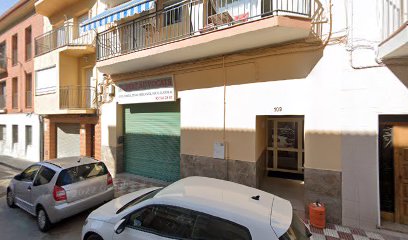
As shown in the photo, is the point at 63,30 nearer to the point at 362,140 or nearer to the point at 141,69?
the point at 141,69

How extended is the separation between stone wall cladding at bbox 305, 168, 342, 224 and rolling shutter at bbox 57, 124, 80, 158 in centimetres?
974

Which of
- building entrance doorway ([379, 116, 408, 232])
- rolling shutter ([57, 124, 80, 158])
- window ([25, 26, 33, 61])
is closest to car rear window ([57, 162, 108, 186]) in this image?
rolling shutter ([57, 124, 80, 158])

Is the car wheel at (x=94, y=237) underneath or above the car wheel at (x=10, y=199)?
above

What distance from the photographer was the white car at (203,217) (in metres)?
2.50

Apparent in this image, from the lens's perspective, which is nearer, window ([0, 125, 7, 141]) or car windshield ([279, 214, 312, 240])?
car windshield ([279, 214, 312, 240])

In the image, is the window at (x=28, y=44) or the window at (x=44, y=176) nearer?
the window at (x=44, y=176)

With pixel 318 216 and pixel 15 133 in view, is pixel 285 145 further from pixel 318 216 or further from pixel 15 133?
pixel 15 133

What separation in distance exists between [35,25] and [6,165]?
7.57 meters

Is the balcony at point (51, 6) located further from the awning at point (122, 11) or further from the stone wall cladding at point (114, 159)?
the stone wall cladding at point (114, 159)

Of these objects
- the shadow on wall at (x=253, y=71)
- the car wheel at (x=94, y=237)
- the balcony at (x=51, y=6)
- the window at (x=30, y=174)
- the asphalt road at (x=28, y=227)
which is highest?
the balcony at (x=51, y=6)

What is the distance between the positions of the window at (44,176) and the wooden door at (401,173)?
23.0 feet

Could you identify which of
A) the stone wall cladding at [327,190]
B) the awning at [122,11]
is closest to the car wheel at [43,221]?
the awning at [122,11]

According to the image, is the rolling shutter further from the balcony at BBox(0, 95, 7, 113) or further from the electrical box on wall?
the electrical box on wall

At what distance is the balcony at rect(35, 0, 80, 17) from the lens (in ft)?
34.4
